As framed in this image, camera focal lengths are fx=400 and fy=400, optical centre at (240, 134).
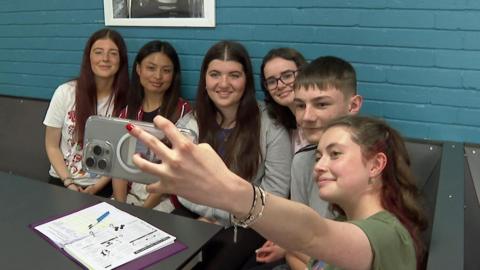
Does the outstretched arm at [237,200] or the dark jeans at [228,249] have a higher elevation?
the outstretched arm at [237,200]

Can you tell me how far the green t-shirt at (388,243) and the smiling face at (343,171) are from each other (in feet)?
0.30

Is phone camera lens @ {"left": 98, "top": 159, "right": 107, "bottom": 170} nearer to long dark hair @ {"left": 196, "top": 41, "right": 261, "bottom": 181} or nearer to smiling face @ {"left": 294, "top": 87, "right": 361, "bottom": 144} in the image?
smiling face @ {"left": 294, "top": 87, "right": 361, "bottom": 144}

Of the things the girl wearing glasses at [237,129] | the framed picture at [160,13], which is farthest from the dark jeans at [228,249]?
the framed picture at [160,13]

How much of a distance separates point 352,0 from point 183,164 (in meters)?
1.57

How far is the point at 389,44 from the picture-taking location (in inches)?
72.2

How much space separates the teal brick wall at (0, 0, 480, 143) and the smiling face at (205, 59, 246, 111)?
14.2 inches

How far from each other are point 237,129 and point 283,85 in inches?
11.2

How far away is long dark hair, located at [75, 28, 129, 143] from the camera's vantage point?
7.29ft

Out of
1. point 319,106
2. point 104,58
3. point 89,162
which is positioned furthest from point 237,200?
point 104,58

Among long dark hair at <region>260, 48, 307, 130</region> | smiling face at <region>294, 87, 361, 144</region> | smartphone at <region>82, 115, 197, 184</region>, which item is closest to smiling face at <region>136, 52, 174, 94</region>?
long dark hair at <region>260, 48, 307, 130</region>

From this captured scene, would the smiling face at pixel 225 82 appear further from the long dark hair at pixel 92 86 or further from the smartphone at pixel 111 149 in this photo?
the smartphone at pixel 111 149

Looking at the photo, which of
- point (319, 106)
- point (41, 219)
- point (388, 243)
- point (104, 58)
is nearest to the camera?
point (388, 243)

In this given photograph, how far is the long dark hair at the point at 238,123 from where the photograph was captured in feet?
5.77

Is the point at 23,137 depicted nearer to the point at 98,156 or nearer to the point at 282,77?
the point at 282,77
